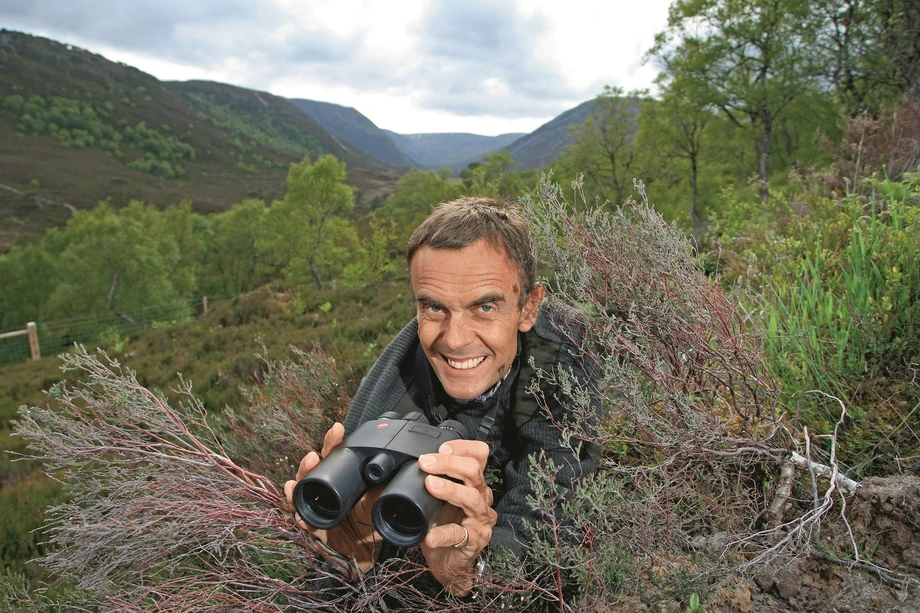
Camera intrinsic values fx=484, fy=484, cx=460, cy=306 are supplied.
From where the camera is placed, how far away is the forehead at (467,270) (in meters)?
1.87

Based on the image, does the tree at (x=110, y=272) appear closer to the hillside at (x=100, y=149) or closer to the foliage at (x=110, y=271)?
the foliage at (x=110, y=271)

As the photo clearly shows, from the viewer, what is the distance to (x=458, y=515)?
1.71m

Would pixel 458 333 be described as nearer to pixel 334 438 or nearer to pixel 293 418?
pixel 334 438

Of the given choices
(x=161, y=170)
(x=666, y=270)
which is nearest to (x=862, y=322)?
(x=666, y=270)

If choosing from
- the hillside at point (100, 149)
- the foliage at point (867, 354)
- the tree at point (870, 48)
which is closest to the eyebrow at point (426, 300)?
the foliage at point (867, 354)

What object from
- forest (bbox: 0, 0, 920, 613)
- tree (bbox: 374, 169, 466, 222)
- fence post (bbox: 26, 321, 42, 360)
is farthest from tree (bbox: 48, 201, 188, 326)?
forest (bbox: 0, 0, 920, 613)

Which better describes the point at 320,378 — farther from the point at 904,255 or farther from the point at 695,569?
the point at 904,255

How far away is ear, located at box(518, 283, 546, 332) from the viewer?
210cm

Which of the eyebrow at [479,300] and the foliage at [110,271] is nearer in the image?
the eyebrow at [479,300]

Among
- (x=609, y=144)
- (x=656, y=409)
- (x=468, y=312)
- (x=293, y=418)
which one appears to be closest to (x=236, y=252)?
(x=609, y=144)

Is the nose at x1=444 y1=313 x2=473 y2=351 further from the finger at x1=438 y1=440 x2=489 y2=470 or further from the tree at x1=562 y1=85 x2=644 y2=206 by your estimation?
the tree at x1=562 y1=85 x2=644 y2=206

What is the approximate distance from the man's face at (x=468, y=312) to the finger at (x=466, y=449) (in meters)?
0.37

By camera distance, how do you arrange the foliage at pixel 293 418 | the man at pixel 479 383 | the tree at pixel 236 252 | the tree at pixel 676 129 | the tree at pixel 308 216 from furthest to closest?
the tree at pixel 236 252 < the tree at pixel 308 216 < the tree at pixel 676 129 < the foliage at pixel 293 418 < the man at pixel 479 383

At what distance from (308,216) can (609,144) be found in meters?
22.5
